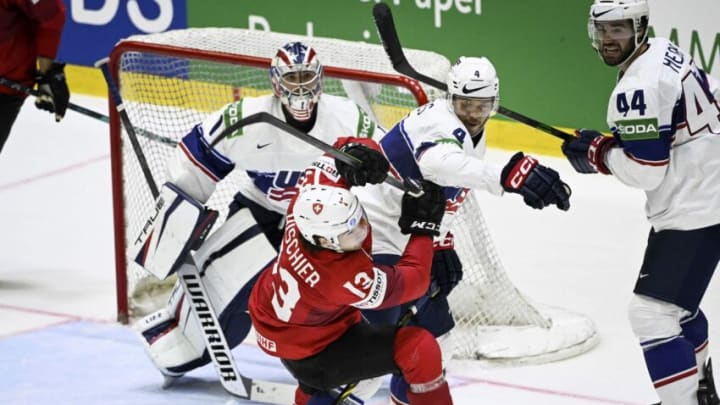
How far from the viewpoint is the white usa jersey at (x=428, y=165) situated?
432 centimetres

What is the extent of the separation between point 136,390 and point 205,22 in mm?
3659

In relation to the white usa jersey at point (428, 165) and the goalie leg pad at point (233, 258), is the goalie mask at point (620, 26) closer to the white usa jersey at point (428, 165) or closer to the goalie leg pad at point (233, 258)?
the white usa jersey at point (428, 165)

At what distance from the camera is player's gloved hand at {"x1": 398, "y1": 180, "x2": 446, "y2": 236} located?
432 cm

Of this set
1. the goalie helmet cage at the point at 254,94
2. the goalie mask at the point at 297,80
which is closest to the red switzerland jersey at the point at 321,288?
the goalie mask at the point at 297,80

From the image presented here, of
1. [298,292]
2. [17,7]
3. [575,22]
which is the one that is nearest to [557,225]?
[575,22]

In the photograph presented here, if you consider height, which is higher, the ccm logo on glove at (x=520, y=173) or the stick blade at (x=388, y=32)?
the stick blade at (x=388, y=32)

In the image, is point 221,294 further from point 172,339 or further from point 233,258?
point 172,339

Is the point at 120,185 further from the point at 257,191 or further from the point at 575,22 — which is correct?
the point at 575,22

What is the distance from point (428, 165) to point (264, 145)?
0.92 m

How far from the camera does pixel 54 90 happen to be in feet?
21.0

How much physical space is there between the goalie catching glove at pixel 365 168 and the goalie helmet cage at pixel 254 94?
0.93m

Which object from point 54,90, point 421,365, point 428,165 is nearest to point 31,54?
point 54,90

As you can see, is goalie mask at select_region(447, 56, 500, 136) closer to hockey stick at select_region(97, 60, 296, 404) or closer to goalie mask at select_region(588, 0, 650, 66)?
goalie mask at select_region(588, 0, 650, 66)

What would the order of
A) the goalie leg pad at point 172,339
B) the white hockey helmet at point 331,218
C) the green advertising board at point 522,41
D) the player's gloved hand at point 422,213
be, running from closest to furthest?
A: the white hockey helmet at point 331,218 < the player's gloved hand at point 422,213 < the goalie leg pad at point 172,339 < the green advertising board at point 522,41
